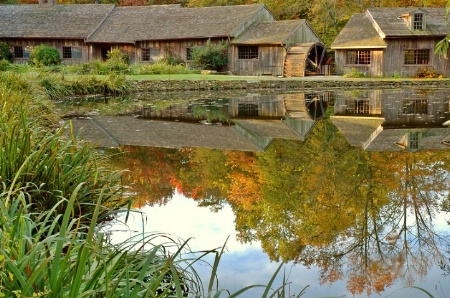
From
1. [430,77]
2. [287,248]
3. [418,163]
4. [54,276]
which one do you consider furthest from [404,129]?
[430,77]

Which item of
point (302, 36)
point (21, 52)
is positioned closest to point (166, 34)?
point (302, 36)

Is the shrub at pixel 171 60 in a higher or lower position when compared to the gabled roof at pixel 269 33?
lower

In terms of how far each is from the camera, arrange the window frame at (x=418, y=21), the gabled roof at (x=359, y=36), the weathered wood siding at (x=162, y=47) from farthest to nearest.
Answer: the weathered wood siding at (x=162, y=47) < the gabled roof at (x=359, y=36) < the window frame at (x=418, y=21)

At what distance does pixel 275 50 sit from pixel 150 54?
8.93 meters

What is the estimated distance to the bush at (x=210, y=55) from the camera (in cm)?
3962

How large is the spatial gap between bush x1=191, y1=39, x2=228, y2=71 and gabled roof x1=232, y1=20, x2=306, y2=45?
41.8 inches

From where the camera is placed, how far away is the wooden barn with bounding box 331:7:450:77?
39156 mm

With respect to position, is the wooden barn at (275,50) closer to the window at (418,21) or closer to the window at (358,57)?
the window at (358,57)

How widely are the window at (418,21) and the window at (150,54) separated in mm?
17041

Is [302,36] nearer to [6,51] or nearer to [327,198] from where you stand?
[6,51]

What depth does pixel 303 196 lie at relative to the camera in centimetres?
805

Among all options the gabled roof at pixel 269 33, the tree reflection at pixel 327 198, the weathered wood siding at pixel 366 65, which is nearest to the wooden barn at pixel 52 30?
the gabled roof at pixel 269 33

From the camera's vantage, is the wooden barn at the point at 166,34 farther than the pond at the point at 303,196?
Yes

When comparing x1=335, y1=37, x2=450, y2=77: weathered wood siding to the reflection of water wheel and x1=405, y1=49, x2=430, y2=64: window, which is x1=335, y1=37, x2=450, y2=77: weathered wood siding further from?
the reflection of water wheel
